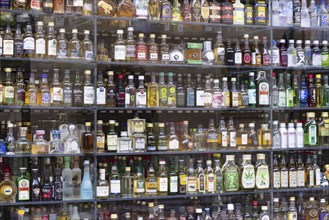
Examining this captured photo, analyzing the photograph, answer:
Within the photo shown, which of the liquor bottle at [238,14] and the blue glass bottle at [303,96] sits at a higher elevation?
the liquor bottle at [238,14]

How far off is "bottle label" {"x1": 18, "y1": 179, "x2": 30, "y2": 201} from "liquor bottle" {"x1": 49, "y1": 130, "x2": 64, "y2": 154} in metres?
0.28

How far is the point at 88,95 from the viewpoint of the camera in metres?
4.35

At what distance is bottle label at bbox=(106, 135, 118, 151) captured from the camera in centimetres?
439

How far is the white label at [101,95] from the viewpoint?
172 inches

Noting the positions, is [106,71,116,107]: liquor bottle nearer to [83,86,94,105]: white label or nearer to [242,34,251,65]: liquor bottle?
[83,86,94,105]: white label

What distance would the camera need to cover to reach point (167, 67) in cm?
460

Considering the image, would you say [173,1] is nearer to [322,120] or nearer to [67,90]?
[67,90]

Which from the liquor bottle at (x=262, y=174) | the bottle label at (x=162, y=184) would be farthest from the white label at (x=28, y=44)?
the liquor bottle at (x=262, y=174)

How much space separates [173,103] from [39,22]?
1.15 meters

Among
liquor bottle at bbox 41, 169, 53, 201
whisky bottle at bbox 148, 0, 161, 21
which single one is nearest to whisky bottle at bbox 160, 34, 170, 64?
whisky bottle at bbox 148, 0, 161, 21

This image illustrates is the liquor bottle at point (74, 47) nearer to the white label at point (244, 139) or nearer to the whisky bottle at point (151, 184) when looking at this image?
the whisky bottle at point (151, 184)

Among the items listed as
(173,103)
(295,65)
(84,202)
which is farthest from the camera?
(295,65)

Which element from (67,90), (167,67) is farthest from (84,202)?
(167,67)

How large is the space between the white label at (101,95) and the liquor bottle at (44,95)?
1.12 feet
